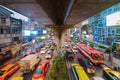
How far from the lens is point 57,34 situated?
4019cm

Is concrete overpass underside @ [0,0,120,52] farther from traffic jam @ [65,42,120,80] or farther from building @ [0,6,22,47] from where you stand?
building @ [0,6,22,47]

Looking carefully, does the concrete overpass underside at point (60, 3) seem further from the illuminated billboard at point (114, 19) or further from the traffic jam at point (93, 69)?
the illuminated billboard at point (114, 19)

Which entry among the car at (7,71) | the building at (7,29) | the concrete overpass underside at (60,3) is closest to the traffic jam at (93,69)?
the concrete overpass underside at (60,3)

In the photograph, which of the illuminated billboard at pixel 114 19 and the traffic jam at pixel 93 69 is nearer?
the traffic jam at pixel 93 69

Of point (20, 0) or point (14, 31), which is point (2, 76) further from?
point (14, 31)

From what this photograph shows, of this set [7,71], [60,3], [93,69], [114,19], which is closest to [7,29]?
[7,71]

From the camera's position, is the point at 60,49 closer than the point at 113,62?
No

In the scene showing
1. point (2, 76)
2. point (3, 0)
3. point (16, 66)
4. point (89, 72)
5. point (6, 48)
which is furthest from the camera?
point (6, 48)

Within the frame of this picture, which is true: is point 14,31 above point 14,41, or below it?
above

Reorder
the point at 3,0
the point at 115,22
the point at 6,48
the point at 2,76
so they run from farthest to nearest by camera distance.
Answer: the point at 6,48 < the point at 115,22 < the point at 2,76 < the point at 3,0

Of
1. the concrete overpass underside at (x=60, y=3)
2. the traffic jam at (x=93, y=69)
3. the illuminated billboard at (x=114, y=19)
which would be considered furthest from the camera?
the illuminated billboard at (x=114, y=19)

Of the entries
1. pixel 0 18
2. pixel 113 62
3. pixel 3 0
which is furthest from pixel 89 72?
pixel 0 18

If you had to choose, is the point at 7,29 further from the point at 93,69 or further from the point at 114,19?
the point at 114,19

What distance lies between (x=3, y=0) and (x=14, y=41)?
42.4m
